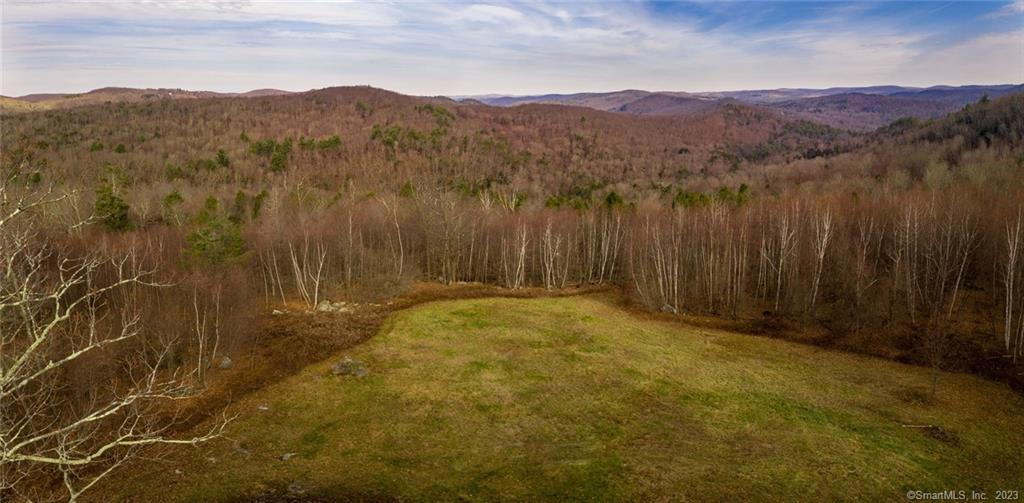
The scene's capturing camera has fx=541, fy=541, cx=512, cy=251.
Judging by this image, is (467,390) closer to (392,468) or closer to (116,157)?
(392,468)

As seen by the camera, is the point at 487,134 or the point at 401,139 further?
the point at 487,134

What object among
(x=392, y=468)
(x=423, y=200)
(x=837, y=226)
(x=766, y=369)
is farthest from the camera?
(x=423, y=200)

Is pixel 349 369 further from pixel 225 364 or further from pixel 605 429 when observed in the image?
pixel 605 429

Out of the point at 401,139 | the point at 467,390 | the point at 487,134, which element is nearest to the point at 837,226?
the point at 467,390

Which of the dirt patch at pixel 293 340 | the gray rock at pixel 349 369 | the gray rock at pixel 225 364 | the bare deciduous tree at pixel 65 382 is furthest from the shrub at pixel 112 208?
the gray rock at pixel 349 369

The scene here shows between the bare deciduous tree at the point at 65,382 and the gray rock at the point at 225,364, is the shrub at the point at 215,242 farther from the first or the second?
the gray rock at the point at 225,364

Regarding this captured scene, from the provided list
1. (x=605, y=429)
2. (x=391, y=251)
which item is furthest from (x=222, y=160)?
(x=605, y=429)
